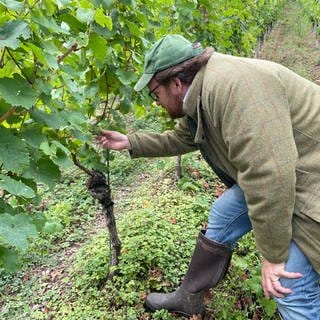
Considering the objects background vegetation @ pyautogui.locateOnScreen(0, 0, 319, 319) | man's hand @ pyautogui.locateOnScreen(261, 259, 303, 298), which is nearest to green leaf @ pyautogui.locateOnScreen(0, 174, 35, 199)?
background vegetation @ pyautogui.locateOnScreen(0, 0, 319, 319)

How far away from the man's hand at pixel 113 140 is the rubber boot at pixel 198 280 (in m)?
0.82

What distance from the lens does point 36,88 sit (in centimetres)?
179

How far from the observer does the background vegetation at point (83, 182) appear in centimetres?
164

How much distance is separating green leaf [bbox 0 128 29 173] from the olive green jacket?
0.87m

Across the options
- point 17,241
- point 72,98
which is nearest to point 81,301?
point 72,98

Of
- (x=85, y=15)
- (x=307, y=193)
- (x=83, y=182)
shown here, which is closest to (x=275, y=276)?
(x=307, y=193)

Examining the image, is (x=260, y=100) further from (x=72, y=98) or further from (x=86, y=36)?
(x=72, y=98)

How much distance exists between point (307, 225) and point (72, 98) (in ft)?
5.00

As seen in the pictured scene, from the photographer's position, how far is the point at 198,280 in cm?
283

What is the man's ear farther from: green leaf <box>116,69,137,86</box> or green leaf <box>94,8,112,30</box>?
green leaf <box>116,69,137,86</box>

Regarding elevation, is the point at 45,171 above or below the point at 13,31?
below

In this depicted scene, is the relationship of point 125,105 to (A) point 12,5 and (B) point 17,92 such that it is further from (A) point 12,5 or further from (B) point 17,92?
(A) point 12,5

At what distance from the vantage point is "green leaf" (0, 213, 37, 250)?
53.4 inches

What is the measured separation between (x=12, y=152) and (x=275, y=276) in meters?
1.40
